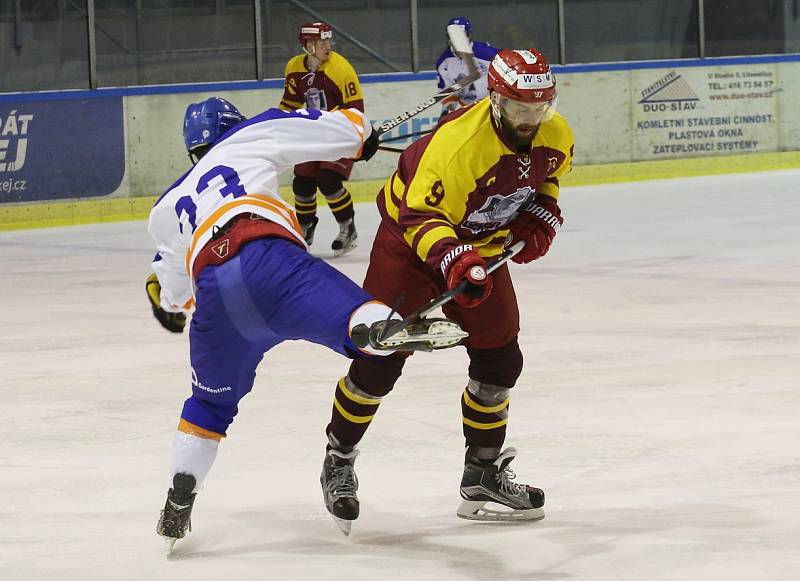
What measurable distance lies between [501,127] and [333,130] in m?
0.36

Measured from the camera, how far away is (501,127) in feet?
10.3

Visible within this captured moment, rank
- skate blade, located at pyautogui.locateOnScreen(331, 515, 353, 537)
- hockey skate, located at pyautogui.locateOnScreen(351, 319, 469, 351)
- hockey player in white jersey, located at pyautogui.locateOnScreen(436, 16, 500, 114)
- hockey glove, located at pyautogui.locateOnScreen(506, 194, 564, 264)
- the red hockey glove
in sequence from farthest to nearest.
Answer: hockey player in white jersey, located at pyautogui.locateOnScreen(436, 16, 500, 114) < hockey glove, located at pyautogui.locateOnScreen(506, 194, 564, 264) < skate blade, located at pyautogui.locateOnScreen(331, 515, 353, 537) < the red hockey glove < hockey skate, located at pyautogui.locateOnScreen(351, 319, 469, 351)

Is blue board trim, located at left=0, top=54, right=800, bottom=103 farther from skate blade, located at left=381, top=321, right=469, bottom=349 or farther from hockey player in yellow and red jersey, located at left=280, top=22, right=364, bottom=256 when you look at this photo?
skate blade, located at left=381, top=321, right=469, bottom=349

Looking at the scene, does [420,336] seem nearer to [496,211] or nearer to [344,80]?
[496,211]

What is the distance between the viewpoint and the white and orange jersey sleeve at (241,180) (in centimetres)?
301

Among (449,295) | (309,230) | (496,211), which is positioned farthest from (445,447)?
(309,230)

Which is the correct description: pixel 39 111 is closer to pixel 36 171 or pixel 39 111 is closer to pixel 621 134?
pixel 36 171

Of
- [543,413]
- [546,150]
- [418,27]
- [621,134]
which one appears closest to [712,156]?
[621,134]

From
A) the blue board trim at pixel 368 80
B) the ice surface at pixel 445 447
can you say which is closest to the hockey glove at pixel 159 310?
the ice surface at pixel 445 447

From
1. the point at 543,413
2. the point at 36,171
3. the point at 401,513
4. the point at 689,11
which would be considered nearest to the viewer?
the point at 401,513

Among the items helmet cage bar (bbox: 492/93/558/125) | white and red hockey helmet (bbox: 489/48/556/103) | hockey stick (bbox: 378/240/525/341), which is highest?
white and red hockey helmet (bbox: 489/48/556/103)

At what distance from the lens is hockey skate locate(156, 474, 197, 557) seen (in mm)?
3059

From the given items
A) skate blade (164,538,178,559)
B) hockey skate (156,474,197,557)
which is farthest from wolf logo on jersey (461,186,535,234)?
skate blade (164,538,178,559)

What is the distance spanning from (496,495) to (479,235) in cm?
60
